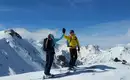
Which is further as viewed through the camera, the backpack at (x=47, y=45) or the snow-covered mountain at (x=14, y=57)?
the snow-covered mountain at (x=14, y=57)

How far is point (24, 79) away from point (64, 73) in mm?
2523

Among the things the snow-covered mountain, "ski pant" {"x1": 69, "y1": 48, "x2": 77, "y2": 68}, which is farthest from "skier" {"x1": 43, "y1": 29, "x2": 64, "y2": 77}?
the snow-covered mountain

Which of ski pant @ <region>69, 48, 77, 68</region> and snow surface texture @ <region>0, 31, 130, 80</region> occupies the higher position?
ski pant @ <region>69, 48, 77, 68</region>

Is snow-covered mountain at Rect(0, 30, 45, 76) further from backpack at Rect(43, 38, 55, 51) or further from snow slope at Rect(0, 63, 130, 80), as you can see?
backpack at Rect(43, 38, 55, 51)

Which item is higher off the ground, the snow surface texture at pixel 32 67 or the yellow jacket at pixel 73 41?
the yellow jacket at pixel 73 41

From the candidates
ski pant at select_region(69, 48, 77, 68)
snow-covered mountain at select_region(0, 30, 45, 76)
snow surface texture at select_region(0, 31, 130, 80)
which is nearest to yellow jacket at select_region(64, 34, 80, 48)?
ski pant at select_region(69, 48, 77, 68)

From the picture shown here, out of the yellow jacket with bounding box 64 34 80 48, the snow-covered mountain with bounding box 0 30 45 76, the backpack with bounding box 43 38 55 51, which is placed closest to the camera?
the backpack with bounding box 43 38 55 51

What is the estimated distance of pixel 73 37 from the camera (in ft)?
76.5

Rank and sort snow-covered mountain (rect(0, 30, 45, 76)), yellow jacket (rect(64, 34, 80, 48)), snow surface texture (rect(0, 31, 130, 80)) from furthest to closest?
snow-covered mountain (rect(0, 30, 45, 76)), yellow jacket (rect(64, 34, 80, 48)), snow surface texture (rect(0, 31, 130, 80))

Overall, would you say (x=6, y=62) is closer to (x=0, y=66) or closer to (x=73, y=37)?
(x=0, y=66)

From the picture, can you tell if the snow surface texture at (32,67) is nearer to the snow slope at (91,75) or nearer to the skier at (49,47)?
the snow slope at (91,75)

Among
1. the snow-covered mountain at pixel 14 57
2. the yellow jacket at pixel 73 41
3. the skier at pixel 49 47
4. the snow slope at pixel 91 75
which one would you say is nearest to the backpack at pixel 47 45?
the skier at pixel 49 47

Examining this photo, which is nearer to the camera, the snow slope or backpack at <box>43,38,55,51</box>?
the snow slope

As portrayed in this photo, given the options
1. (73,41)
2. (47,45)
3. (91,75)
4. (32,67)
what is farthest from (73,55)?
(32,67)
